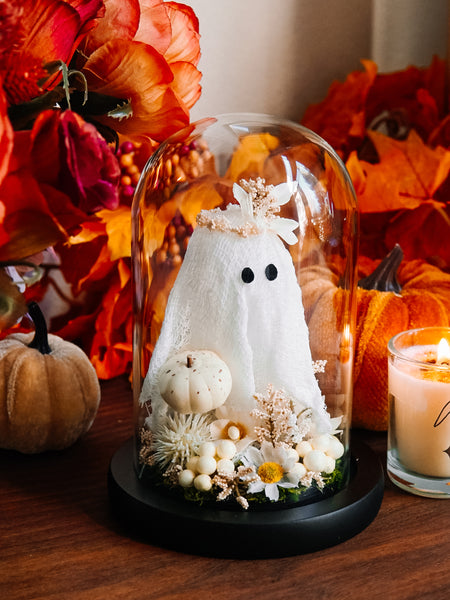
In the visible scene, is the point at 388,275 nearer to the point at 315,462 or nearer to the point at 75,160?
the point at 315,462

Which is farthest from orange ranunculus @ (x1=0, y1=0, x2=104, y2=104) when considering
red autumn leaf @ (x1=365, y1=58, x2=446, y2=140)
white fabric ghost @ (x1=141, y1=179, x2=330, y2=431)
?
red autumn leaf @ (x1=365, y1=58, x2=446, y2=140)

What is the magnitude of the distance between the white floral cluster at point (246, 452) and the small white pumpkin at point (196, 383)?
2cm

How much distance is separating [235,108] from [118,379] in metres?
0.38

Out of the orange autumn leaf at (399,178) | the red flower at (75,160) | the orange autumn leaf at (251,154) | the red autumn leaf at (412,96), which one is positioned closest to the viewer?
the red flower at (75,160)

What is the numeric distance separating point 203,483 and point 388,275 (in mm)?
350

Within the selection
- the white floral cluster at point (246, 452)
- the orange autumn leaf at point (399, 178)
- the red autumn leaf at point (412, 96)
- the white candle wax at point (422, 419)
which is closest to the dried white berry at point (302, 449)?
the white floral cluster at point (246, 452)

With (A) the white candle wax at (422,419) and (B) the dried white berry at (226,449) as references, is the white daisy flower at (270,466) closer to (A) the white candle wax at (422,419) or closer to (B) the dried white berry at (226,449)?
(B) the dried white berry at (226,449)

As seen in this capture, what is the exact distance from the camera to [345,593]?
48cm

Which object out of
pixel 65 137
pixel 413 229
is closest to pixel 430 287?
pixel 413 229

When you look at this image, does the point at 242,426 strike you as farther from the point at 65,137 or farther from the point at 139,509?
the point at 65,137

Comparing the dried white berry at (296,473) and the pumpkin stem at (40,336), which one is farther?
the pumpkin stem at (40,336)

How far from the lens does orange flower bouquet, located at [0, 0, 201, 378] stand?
42cm

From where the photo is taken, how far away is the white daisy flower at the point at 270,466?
0.54 m

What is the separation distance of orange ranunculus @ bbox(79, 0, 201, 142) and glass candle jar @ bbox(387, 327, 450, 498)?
0.92ft
